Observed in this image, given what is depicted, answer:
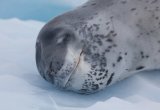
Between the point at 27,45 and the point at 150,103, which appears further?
the point at 27,45

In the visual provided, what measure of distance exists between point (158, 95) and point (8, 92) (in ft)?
2.49

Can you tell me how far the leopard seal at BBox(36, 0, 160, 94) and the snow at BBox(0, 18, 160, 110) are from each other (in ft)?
0.22

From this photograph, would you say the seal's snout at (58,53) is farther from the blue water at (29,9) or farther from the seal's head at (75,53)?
the blue water at (29,9)

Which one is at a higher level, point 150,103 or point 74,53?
point 74,53

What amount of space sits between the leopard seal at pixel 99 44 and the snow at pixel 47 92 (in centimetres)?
7

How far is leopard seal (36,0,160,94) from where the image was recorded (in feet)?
6.10

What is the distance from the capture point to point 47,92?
2.00 meters

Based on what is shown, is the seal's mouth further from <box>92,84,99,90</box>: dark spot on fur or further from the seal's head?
<box>92,84,99,90</box>: dark spot on fur

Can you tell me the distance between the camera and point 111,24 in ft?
6.69

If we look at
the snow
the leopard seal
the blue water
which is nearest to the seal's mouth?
the leopard seal

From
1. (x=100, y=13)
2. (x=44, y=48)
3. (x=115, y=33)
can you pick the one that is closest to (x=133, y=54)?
(x=115, y=33)

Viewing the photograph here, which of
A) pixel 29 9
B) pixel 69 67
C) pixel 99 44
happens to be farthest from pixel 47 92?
pixel 29 9

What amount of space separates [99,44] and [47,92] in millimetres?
355

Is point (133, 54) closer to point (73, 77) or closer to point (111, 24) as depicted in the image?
point (111, 24)
